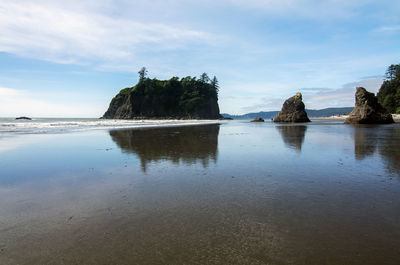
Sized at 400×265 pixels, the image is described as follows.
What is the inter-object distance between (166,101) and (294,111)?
88383 millimetres

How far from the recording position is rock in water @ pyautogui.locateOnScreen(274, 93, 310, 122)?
49.7 m

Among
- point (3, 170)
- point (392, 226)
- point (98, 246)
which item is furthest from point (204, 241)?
point (3, 170)

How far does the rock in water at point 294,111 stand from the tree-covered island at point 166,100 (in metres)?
69.6

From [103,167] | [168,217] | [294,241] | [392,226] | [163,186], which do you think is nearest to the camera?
[294,241]

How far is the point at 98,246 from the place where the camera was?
2.78 meters

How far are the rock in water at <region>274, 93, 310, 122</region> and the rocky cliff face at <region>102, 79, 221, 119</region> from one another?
227 feet

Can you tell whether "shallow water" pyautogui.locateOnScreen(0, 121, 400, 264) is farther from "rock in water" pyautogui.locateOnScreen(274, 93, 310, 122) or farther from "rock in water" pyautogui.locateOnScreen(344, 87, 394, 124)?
"rock in water" pyautogui.locateOnScreen(274, 93, 310, 122)

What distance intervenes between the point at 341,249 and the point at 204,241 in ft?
5.30

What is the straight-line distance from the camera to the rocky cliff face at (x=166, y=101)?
394 ft

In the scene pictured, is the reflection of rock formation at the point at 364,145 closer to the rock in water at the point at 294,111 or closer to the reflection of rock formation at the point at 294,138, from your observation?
the reflection of rock formation at the point at 294,138

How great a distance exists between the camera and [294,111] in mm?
50438

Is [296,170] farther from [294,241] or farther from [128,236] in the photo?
[128,236]

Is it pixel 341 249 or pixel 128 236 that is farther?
pixel 128 236

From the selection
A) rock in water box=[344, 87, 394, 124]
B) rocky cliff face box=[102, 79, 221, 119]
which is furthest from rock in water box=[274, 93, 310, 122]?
rocky cliff face box=[102, 79, 221, 119]
